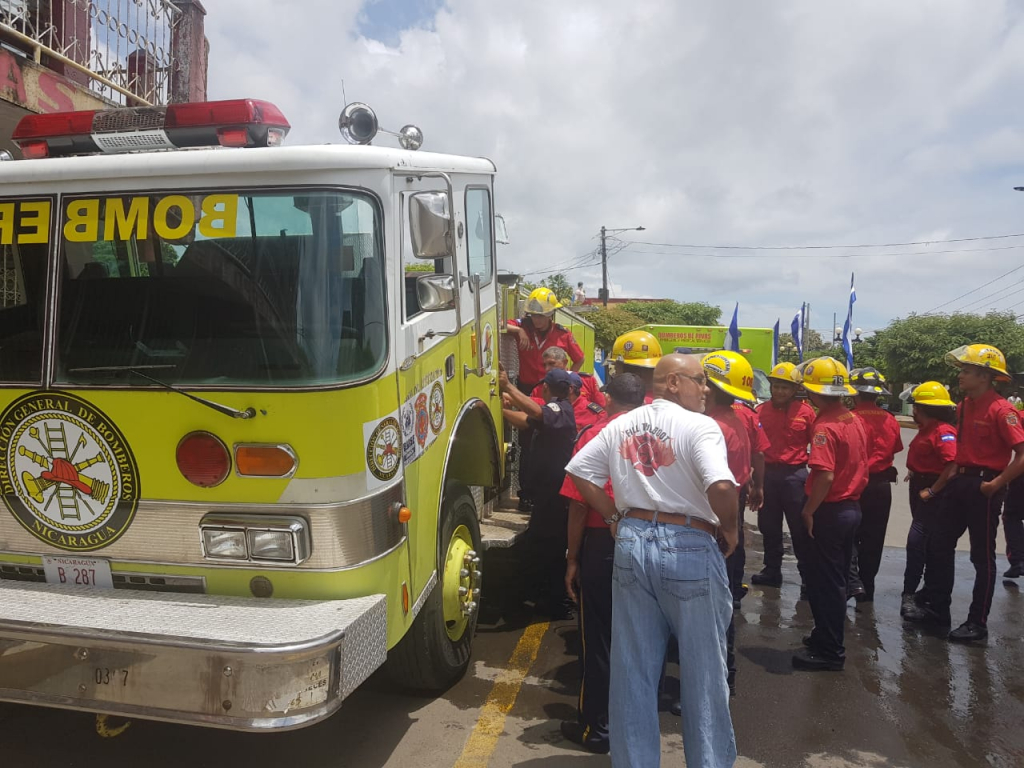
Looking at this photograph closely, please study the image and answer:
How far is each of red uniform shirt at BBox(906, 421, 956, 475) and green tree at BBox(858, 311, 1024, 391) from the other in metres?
33.1

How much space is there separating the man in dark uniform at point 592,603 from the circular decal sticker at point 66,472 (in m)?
1.85

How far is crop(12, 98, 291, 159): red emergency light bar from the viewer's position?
3.37 metres

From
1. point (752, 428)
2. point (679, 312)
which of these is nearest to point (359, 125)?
point (752, 428)

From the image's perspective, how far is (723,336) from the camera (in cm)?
1973

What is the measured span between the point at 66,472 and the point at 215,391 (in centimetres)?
72

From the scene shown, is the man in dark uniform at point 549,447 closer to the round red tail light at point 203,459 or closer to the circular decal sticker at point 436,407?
the circular decal sticker at point 436,407

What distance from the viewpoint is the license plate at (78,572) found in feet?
10.2

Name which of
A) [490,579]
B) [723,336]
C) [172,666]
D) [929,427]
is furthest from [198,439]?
[723,336]

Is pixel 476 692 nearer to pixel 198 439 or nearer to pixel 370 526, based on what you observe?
pixel 370 526

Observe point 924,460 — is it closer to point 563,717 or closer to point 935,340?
point 563,717

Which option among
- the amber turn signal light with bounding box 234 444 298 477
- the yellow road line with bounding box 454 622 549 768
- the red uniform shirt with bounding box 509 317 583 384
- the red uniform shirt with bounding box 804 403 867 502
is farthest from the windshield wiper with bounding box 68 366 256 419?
the red uniform shirt with bounding box 509 317 583 384

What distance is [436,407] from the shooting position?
3793mm

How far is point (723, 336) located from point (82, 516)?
713 inches

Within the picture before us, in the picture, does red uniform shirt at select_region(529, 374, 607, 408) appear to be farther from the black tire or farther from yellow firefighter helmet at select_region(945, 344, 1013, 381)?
yellow firefighter helmet at select_region(945, 344, 1013, 381)
